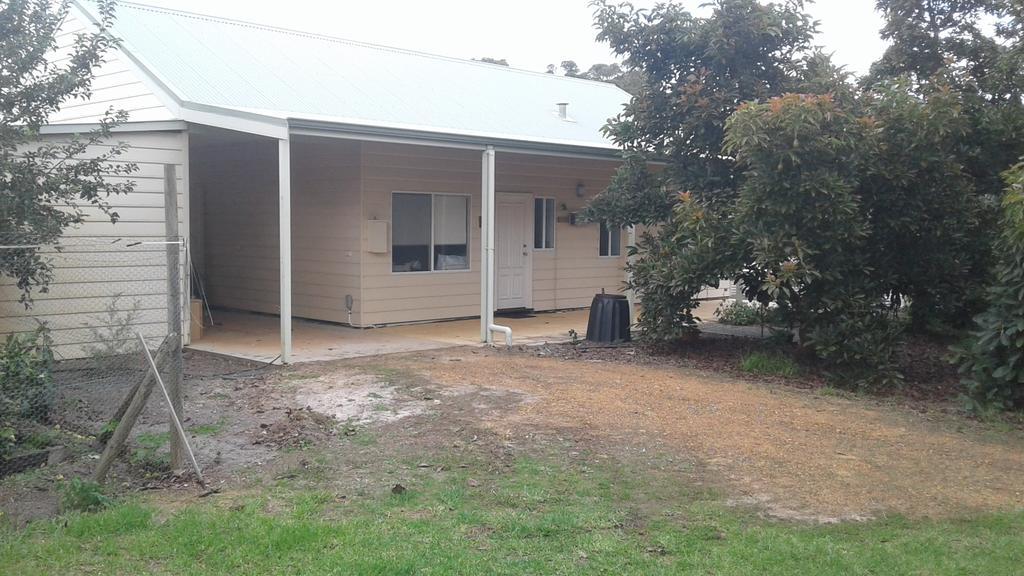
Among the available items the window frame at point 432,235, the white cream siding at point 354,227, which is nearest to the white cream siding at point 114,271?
the white cream siding at point 354,227

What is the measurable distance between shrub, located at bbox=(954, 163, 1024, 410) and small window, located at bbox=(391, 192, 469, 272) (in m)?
7.86

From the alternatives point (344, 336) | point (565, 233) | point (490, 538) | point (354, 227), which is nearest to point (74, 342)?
point (344, 336)

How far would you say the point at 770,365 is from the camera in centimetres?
1045

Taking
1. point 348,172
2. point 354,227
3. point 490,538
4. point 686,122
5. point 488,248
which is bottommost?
point 490,538

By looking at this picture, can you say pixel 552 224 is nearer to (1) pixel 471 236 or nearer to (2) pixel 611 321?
(1) pixel 471 236

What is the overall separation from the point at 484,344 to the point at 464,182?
11.1 ft

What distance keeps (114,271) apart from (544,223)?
7.48 meters

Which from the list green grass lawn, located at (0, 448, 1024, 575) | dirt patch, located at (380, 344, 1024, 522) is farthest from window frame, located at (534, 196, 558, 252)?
green grass lawn, located at (0, 448, 1024, 575)

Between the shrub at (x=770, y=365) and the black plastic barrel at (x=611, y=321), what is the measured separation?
7.21 ft

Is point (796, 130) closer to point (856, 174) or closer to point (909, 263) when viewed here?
point (856, 174)

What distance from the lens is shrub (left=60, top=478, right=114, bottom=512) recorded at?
5.43 m

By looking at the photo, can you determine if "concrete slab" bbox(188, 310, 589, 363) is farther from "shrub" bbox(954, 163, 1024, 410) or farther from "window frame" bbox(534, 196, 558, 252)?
"shrub" bbox(954, 163, 1024, 410)

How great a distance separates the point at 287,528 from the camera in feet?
16.6

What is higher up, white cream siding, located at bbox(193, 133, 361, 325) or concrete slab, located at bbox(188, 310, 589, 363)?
white cream siding, located at bbox(193, 133, 361, 325)
